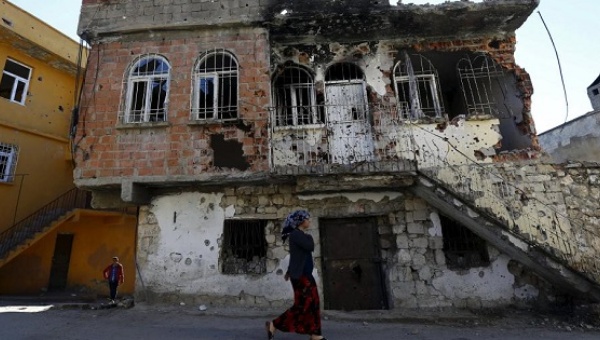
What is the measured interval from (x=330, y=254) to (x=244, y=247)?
1.92m

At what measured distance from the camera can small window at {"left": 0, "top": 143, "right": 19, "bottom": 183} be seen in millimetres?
12031

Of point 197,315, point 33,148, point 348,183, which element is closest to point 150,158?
point 197,315

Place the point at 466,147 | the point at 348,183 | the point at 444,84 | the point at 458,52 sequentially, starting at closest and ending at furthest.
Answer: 1. the point at 348,183
2. the point at 466,147
3. the point at 458,52
4. the point at 444,84

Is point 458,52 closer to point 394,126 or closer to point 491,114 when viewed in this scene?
point 491,114

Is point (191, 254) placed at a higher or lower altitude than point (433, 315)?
higher

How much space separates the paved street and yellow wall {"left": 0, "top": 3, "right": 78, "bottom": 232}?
736cm

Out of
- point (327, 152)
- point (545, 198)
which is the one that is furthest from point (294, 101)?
point (545, 198)

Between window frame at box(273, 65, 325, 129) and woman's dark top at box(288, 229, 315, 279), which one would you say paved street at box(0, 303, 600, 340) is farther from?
window frame at box(273, 65, 325, 129)

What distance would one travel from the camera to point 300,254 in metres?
4.45

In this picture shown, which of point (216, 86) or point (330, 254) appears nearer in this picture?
point (330, 254)

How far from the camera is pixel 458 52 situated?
833cm

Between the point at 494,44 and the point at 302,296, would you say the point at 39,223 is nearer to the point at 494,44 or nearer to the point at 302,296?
the point at 302,296

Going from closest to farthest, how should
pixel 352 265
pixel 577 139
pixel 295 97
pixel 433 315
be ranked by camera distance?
pixel 433 315 → pixel 352 265 → pixel 295 97 → pixel 577 139

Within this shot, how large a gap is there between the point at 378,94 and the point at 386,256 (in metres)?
3.72
